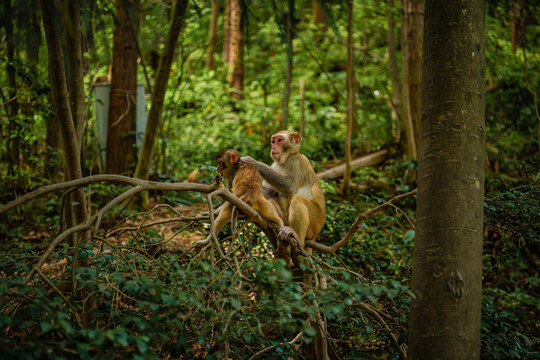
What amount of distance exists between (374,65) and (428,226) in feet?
45.3

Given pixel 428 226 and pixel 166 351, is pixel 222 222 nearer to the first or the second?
pixel 166 351

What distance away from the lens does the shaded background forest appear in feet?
7.91

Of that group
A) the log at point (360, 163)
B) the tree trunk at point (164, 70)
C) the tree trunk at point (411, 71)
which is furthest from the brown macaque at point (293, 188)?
the tree trunk at point (411, 71)

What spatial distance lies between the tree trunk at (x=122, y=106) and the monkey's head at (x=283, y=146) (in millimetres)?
4262

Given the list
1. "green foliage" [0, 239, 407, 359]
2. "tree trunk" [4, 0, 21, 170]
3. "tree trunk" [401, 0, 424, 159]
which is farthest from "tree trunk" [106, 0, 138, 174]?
"green foliage" [0, 239, 407, 359]

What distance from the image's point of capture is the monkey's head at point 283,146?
497 cm

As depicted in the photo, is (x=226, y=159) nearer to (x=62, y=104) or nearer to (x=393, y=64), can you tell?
(x=62, y=104)

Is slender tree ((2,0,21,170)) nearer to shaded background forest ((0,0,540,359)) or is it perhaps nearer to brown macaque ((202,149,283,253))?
shaded background forest ((0,0,540,359))

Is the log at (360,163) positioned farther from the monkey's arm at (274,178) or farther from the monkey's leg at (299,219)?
the monkey's leg at (299,219)

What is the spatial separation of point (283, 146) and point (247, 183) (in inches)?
35.6

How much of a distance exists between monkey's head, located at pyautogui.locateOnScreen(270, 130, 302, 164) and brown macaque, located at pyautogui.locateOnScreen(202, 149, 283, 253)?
0.52 meters

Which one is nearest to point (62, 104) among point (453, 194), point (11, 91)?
point (11, 91)

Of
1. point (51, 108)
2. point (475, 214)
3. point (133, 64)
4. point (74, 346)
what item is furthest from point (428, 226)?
point (133, 64)

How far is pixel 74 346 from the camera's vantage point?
2.15 m
